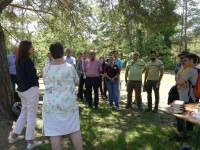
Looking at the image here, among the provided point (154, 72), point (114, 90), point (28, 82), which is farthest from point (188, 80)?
point (114, 90)

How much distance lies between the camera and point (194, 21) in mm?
48969

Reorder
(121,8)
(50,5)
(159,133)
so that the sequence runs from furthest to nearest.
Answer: (50,5)
(121,8)
(159,133)

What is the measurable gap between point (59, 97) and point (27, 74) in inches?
43.0

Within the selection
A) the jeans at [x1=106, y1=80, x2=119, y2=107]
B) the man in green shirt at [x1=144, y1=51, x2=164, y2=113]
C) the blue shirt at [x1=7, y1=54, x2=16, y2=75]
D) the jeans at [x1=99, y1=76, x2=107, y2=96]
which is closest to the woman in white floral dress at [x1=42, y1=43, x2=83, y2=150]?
the blue shirt at [x1=7, y1=54, x2=16, y2=75]

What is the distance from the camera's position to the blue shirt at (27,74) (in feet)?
15.7

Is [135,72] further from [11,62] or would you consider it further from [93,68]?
[11,62]

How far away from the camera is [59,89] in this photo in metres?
3.96

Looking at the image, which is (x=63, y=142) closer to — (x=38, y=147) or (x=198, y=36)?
(x=38, y=147)

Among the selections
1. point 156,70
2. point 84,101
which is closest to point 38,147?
point 156,70

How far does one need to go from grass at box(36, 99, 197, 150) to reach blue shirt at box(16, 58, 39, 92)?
1051mm

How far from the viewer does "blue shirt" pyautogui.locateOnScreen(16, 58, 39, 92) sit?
4781 mm

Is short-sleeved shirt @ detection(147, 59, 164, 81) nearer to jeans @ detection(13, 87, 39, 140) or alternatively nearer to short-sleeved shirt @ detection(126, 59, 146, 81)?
short-sleeved shirt @ detection(126, 59, 146, 81)

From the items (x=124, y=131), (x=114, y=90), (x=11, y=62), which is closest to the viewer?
(x=124, y=131)

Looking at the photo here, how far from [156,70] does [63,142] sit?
3.60 meters
